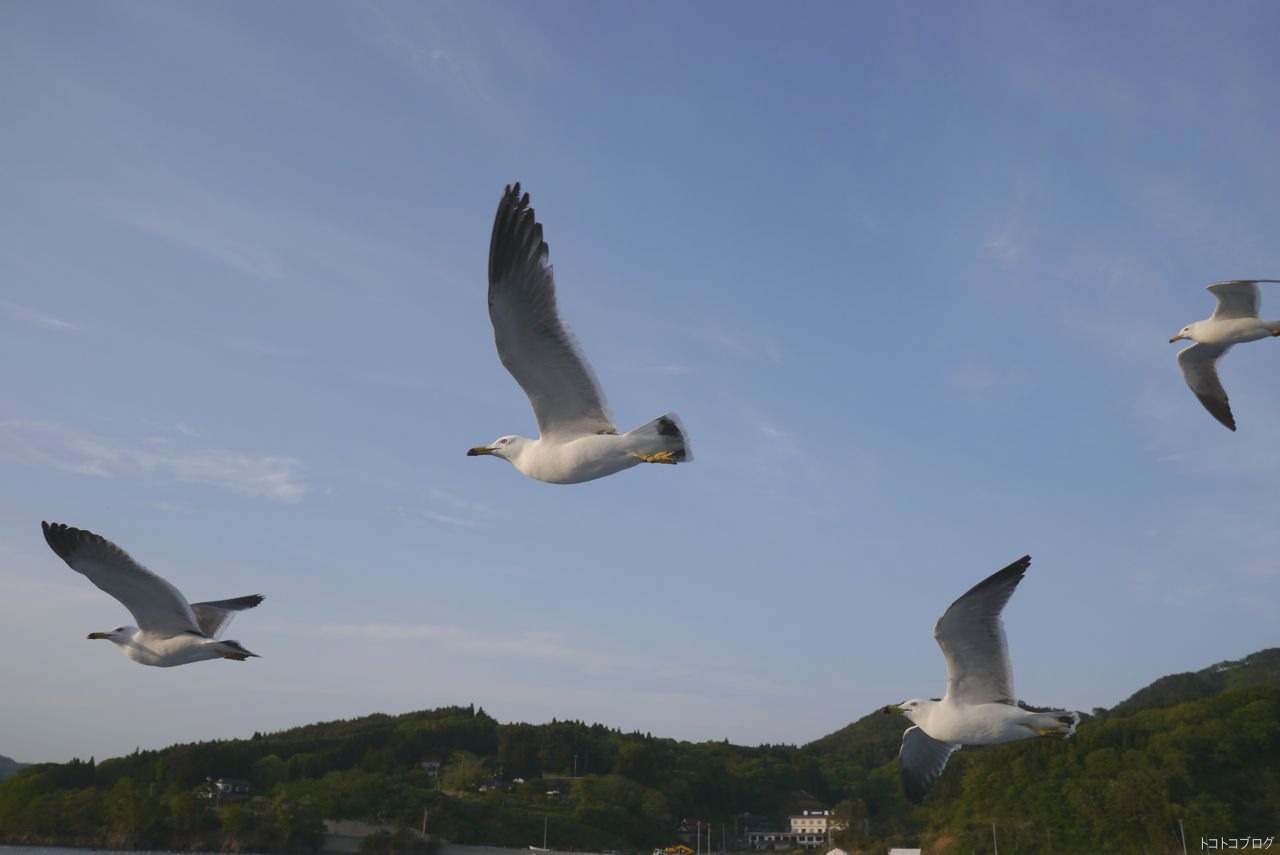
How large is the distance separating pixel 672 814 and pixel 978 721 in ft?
353

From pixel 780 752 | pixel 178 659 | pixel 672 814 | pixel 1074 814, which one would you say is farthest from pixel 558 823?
pixel 178 659

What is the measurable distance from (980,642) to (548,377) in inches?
261

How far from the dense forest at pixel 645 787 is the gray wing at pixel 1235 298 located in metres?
63.7

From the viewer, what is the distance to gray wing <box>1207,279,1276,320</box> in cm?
1856

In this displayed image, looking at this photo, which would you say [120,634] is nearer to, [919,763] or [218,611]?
[218,611]

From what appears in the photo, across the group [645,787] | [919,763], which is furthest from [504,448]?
[645,787]

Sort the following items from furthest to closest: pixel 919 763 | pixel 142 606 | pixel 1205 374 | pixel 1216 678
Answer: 1. pixel 1216 678
2. pixel 1205 374
3. pixel 919 763
4. pixel 142 606

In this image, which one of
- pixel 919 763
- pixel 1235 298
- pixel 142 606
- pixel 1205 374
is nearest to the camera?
pixel 142 606

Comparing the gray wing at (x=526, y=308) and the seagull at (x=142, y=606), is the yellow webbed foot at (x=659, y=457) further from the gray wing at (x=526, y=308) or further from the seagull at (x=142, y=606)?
the seagull at (x=142, y=606)

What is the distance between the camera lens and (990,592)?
13812mm

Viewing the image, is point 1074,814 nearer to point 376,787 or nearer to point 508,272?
point 376,787

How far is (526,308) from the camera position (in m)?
12.7

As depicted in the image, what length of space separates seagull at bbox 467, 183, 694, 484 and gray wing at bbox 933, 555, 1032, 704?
13.6ft

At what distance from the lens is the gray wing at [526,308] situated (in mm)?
12633
